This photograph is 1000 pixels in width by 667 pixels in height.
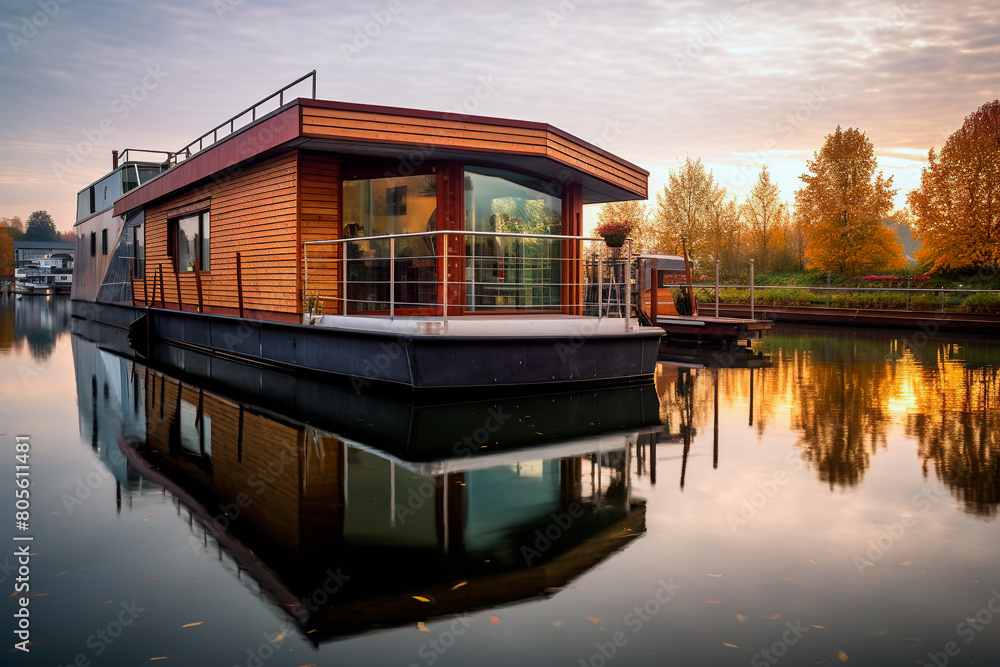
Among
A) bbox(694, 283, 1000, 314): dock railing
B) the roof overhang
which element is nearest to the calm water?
the roof overhang

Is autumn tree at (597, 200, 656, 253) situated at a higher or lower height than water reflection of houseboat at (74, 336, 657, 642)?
higher

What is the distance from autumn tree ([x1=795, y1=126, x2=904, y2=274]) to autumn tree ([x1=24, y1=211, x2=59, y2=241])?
495 ft

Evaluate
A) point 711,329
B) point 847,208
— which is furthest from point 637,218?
point 711,329

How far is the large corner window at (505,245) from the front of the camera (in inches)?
490

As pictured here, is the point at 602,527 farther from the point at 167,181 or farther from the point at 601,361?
the point at 167,181

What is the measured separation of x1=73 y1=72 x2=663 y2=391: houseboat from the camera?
10.0 meters

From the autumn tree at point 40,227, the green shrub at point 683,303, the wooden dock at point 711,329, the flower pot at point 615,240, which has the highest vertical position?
the autumn tree at point 40,227

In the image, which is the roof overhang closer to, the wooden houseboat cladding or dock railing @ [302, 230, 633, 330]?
the wooden houseboat cladding

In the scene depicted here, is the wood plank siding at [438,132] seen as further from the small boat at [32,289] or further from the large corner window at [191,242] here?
the small boat at [32,289]

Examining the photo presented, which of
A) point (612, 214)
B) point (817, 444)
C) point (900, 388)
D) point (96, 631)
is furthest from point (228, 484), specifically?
point (612, 214)

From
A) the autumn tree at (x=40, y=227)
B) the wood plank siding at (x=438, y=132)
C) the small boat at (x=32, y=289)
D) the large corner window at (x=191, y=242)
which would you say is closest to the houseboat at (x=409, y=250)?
the wood plank siding at (x=438, y=132)

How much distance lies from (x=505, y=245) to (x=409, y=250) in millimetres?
1628

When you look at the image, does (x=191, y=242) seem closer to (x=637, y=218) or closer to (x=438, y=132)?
(x=438, y=132)

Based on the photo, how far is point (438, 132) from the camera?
11.2 metres
